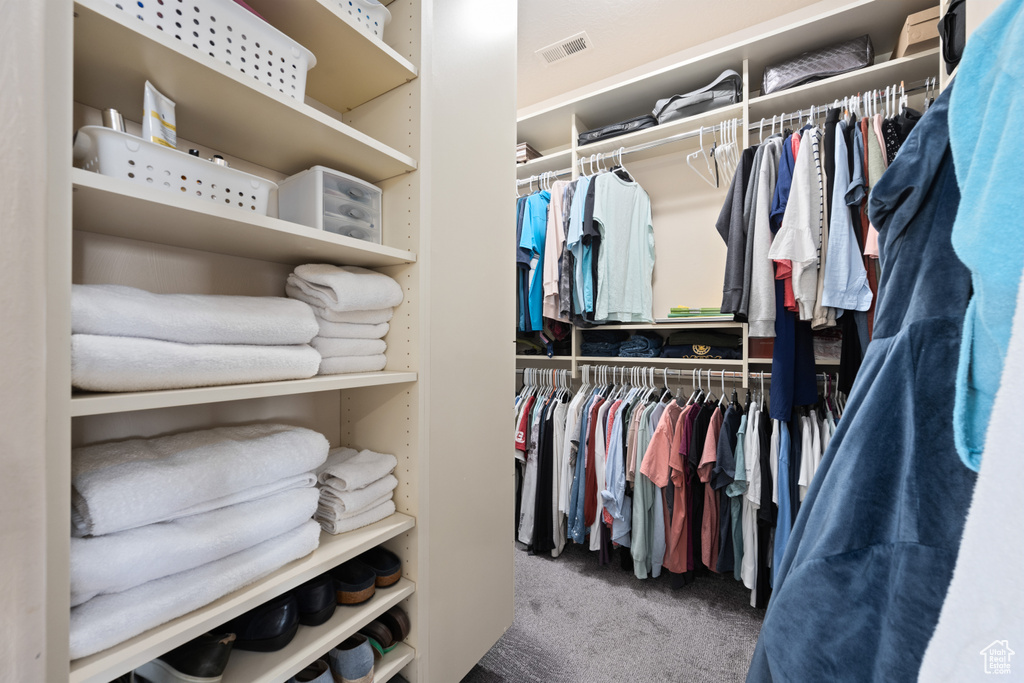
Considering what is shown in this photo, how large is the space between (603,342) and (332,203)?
65.9 inches

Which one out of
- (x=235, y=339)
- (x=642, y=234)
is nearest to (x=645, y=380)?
(x=642, y=234)

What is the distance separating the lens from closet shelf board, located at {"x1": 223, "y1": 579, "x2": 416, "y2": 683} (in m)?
0.73

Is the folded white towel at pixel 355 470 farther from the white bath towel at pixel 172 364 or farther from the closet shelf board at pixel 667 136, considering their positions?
the closet shelf board at pixel 667 136

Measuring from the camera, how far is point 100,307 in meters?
0.58

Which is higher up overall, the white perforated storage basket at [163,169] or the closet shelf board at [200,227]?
the white perforated storage basket at [163,169]

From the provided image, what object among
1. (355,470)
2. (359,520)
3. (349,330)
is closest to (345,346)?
(349,330)

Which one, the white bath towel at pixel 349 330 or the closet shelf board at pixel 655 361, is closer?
the white bath towel at pixel 349 330

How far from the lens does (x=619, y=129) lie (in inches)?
83.8

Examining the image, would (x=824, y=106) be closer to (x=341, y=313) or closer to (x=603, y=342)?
(x=603, y=342)

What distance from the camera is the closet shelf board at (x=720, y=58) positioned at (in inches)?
63.8

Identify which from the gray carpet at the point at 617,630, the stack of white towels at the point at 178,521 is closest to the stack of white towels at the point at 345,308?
the stack of white towels at the point at 178,521

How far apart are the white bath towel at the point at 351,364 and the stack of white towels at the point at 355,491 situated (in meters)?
0.23

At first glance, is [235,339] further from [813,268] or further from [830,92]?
[830,92]

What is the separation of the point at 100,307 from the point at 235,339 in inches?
7.2
